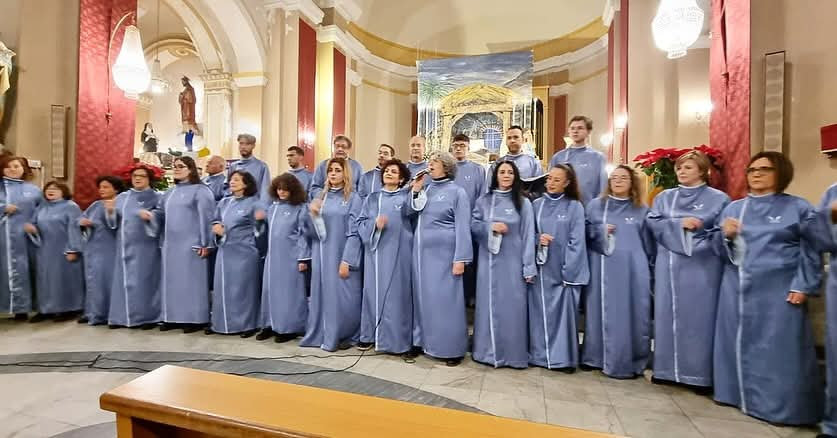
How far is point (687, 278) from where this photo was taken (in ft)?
10.5

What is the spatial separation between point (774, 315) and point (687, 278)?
0.58m

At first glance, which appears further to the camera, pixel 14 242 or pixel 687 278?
pixel 14 242

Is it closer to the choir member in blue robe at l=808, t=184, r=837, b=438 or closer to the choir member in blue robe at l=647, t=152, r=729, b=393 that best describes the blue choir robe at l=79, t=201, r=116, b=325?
the choir member in blue robe at l=647, t=152, r=729, b=393

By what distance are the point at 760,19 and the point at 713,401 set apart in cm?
351

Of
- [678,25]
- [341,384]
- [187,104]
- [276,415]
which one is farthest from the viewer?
[187,104]

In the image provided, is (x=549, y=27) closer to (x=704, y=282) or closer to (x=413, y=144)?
(x=413, y=144)

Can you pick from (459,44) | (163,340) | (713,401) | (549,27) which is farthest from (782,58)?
(459,44)

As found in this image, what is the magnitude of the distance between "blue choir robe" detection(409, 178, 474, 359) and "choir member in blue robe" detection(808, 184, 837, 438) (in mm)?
2291

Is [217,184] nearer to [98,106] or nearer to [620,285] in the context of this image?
[98,106]

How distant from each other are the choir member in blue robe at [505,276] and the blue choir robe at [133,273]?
3.63m

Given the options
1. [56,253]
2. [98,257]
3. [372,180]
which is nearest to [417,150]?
[372,180]

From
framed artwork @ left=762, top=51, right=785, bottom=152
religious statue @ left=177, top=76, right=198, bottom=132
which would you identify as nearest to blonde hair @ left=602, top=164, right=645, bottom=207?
framed artwork @ left=762, top=51, right=785, bottom=152

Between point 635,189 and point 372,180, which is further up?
point 372,180

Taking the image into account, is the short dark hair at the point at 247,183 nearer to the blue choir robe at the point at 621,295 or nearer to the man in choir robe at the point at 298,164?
the man in choir robe at the point at 298,164
